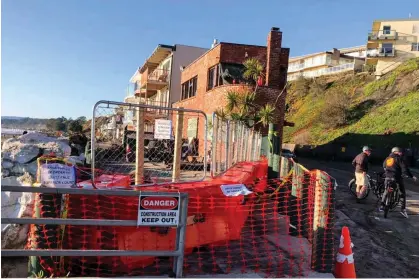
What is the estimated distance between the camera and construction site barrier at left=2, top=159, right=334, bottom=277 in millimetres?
3988

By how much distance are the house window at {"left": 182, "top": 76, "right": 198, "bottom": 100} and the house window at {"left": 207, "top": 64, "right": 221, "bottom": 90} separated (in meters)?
3.14

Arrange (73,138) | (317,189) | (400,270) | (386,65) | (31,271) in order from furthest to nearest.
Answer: (386,65) < (73,138) < (400,270) < (317,189) < (31,271)

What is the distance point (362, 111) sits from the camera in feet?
139

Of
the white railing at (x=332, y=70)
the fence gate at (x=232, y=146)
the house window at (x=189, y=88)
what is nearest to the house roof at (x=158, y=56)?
the house window at (x=189, y=88)

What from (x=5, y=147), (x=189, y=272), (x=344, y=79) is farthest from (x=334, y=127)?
(x=189, y=272)

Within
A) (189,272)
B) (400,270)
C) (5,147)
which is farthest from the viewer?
(5,147)

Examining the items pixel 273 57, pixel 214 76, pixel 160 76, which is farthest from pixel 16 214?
pixel 160 76

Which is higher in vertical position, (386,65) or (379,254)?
→ (386,65)

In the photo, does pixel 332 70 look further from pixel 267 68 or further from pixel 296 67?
pixel 267 68

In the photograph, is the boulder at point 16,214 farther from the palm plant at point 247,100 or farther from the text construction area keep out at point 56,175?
the palm plant at point 247,100

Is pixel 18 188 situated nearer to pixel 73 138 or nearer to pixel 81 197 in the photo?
pixel 81 197

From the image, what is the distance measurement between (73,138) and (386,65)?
51950 mm

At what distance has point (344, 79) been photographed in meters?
60.2

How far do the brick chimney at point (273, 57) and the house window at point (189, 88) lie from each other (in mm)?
7005
